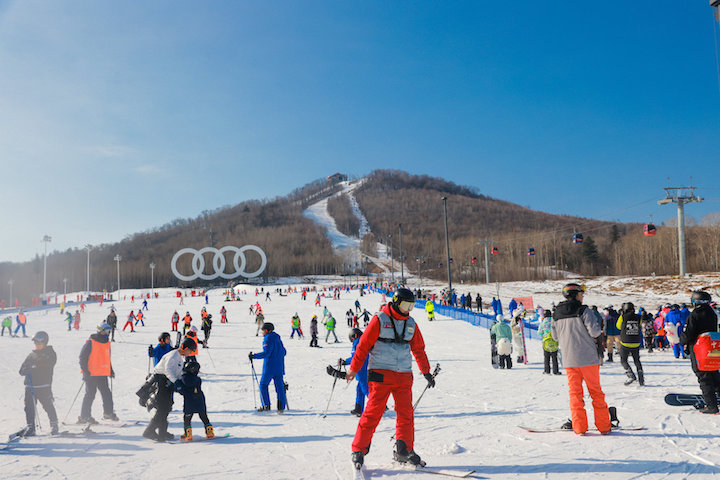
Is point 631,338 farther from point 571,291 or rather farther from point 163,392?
point 163,392

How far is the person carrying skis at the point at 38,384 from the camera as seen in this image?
580 cm

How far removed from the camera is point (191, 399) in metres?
5.44

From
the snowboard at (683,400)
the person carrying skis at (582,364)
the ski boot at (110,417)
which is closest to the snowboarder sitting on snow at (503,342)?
the snowboard at (683,400)

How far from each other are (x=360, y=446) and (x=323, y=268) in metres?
127

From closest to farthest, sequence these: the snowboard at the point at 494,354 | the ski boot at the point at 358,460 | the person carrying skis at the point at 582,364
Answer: the ski boot at the point at 358,460 → the person carrying skis at the point at 582,364 → the snowboard at the point at 494,354

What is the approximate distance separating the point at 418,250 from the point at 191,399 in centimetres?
15308

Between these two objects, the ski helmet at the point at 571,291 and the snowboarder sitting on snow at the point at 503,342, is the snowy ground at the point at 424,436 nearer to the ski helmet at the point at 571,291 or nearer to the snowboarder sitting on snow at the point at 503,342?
the snowboarder sitting on snow at the point at 503,342

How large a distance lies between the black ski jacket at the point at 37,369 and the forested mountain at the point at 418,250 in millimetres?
44192

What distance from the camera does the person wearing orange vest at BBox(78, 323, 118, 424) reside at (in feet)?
21.0

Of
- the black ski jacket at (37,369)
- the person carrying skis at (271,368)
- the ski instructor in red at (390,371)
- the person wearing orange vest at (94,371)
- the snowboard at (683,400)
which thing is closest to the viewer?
the ski instructor in red at (390,371)

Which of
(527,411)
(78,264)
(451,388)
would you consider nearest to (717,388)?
(527,411)

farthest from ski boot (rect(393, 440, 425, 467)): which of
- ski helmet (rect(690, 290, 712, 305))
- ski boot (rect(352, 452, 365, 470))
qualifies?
ski helmet (rect(690, 290, 712, 305))

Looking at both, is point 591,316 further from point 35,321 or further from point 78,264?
point 78,264

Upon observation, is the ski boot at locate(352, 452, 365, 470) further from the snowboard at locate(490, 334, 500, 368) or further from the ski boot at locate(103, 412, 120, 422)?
the snowboard at locate(490, 334, 500, 368)
